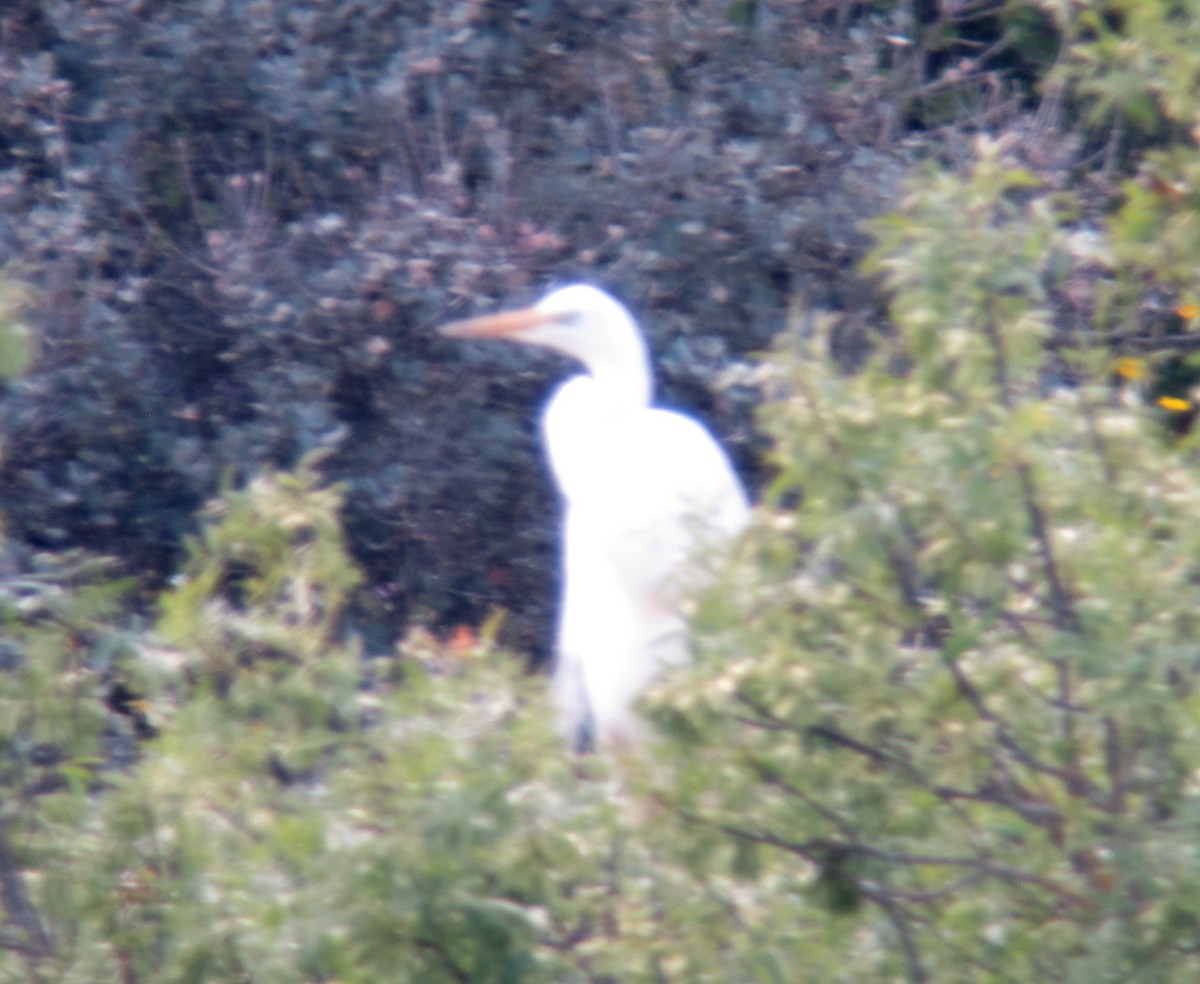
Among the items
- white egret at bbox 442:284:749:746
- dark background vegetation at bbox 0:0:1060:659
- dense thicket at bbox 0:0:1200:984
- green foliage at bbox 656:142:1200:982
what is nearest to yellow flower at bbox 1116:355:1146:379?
dense thicket at bbox 0:0:1200:984

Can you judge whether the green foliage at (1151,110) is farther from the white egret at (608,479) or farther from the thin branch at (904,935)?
the white egret at (608,479)

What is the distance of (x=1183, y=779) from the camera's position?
1710 millimetres

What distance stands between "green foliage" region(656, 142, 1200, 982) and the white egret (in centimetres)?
130

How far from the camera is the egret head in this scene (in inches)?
148

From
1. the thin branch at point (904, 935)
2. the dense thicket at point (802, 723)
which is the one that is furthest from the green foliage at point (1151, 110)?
the thin branch at point (904, 935)

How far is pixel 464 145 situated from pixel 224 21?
0.59m

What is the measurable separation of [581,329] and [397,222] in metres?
0.54

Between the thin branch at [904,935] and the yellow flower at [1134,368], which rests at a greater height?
the yellow flower at [1134,368]

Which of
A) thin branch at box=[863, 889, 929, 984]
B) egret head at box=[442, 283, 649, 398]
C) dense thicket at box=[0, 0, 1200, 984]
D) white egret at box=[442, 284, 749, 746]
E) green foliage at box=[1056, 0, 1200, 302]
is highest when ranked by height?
green foliage at box=[1056, 0, 1200, 302]

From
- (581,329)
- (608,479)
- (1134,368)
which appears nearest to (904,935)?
(1134,368)

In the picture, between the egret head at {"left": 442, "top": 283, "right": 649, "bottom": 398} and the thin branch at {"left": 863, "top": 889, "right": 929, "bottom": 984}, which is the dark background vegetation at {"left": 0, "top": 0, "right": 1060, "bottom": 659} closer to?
the egret head at {"left": 442, "top": 283, "right": 649, "bottom": 398}

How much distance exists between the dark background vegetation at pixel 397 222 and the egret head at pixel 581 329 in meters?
0.26

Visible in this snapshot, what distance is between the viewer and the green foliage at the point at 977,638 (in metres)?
1.60

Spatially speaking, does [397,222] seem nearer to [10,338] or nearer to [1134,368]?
[10,338]
